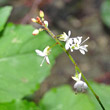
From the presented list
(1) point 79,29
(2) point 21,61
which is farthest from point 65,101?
(1) point 79,29

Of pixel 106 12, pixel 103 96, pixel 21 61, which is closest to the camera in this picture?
pixel 103 96

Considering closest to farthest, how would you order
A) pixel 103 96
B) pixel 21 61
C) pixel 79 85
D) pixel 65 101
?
pixel 79 85 → pixel 103 96 → pixel 21 61 → pixel 65 101

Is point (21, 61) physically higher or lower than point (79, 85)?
higher

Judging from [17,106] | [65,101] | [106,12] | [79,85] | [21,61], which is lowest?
[79,85]

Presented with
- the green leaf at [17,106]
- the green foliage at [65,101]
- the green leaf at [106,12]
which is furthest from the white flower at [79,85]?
the green leaf at [106,12]

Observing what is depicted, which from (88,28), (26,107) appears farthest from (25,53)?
(88,28)

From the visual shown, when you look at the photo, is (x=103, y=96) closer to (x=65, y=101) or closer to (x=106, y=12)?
(x=65, y=101)

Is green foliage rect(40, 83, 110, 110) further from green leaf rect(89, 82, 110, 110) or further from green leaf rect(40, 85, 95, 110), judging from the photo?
green leaf rect(89, 82, 110, 110)
